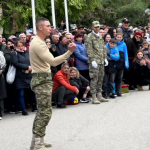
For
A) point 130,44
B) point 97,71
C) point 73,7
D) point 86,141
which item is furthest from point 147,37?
point 86,141

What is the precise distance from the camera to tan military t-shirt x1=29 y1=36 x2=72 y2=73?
618 centimetres

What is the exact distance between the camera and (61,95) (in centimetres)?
1099

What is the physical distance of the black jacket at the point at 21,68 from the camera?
33.0ft

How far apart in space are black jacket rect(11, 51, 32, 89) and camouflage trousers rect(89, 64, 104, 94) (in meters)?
1.94

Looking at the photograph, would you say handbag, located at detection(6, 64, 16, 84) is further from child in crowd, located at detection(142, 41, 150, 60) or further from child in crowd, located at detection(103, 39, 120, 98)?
child in crowd, located at detection(142, 41, 150, 60)

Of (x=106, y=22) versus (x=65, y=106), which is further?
(x=106, y=22)

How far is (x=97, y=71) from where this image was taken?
11398mm

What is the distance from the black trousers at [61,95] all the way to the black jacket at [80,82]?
40cm

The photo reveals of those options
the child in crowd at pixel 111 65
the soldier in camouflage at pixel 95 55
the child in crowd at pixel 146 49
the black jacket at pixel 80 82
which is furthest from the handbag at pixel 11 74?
the child in crowd at pixel 146 49

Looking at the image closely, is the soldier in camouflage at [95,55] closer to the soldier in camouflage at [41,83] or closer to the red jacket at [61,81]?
the red jacket at [61,81]

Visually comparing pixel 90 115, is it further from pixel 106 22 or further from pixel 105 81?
pixel 106 22

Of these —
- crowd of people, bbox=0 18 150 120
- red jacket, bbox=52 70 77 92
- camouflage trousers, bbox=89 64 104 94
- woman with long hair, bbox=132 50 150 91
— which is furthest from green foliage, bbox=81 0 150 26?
red jacket, bbox=52 70 77 92

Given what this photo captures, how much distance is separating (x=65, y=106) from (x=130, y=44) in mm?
4111

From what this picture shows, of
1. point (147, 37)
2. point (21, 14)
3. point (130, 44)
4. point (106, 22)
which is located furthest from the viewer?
point (106, 22)
